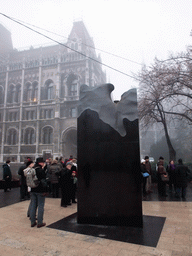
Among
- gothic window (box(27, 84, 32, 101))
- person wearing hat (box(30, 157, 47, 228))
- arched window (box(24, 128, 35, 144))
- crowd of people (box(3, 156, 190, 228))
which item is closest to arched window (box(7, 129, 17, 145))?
arched window (box(24, 128, 35, 144))

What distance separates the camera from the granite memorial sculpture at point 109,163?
495cm

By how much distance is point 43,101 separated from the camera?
3381cm

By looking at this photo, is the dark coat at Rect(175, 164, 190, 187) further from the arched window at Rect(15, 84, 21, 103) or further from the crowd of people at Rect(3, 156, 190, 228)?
the arched window at Rect(15, 84, 21, 103)

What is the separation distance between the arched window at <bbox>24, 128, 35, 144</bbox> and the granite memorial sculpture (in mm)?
29744

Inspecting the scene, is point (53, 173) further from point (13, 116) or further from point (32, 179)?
point (13, 116)

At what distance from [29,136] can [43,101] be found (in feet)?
21.7

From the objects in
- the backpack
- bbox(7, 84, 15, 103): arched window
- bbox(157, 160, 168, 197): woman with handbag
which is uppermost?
bbox(7, 84, 15, 103): arched window

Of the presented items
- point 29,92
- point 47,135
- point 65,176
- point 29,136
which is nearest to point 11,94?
point 29,92

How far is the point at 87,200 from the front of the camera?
519 cm

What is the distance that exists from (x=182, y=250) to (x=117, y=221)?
1.74 m

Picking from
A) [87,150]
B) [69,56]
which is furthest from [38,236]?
[69,56]

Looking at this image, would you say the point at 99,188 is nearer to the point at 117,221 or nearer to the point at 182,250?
the point at 117,221

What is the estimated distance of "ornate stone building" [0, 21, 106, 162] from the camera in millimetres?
31984

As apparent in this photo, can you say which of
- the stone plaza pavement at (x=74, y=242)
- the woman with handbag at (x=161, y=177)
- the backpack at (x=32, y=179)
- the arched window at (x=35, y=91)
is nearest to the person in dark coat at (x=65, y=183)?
the stone plaza pavement at (x=74, y=242)
